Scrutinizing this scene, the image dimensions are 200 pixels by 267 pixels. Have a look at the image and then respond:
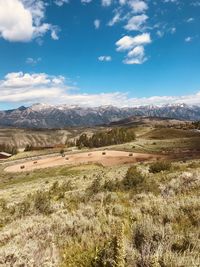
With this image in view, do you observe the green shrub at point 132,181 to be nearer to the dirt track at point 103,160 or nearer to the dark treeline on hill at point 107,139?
the dirt track at point 103,160

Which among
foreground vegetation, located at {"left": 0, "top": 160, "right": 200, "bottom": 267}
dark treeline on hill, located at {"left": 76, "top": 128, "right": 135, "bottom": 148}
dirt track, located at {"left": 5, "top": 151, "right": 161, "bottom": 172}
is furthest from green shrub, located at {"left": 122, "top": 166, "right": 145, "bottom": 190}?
dark treeline on hill, located at {"left": 76, "top": 128, "right": 135, "bottom": 148}

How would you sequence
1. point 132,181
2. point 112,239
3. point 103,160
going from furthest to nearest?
1. point 103,160
2. point 132,181
3. point 112,239

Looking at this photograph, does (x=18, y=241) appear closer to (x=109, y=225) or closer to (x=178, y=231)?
(x=109, y=225)

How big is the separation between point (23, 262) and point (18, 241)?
72.4 inches

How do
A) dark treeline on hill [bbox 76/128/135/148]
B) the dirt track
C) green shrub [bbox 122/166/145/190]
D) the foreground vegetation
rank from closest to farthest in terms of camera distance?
the foreground vegetation < green shrub [bbox 122/166/145/190] < the dirt track < dark treeline on hill [bbox 76/128/135/148]

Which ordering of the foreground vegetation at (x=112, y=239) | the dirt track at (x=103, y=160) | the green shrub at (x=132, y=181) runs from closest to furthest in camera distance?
the foreground vegetation at (x=112, y=239) < the green shrub at (x=132, y=181) < the dirt track at (x=103, y=160)

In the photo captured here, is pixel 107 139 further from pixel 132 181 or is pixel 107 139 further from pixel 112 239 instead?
pixel 112 239

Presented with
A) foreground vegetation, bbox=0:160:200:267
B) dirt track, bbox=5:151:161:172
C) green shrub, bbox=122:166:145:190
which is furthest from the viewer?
dirt track, bbox=5:151:161:172

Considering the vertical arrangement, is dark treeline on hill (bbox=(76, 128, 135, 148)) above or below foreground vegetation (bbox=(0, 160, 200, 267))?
below

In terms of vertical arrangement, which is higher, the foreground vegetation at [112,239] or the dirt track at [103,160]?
the foreground vegetation at [112,239]

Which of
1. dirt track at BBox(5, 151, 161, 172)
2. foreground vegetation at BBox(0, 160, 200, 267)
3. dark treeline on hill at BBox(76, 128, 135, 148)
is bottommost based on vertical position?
dark treeline on hill at BBox(76, 128, 135, 148)

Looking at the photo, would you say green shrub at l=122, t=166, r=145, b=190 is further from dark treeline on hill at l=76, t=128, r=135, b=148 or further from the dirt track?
dark treeline on hill at l=76, t=128, r=135, b=148

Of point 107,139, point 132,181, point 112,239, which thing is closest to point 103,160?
point 132,181

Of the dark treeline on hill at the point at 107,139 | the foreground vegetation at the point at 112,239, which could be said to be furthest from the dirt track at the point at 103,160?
the foreground vegetation at the point at 112,239
